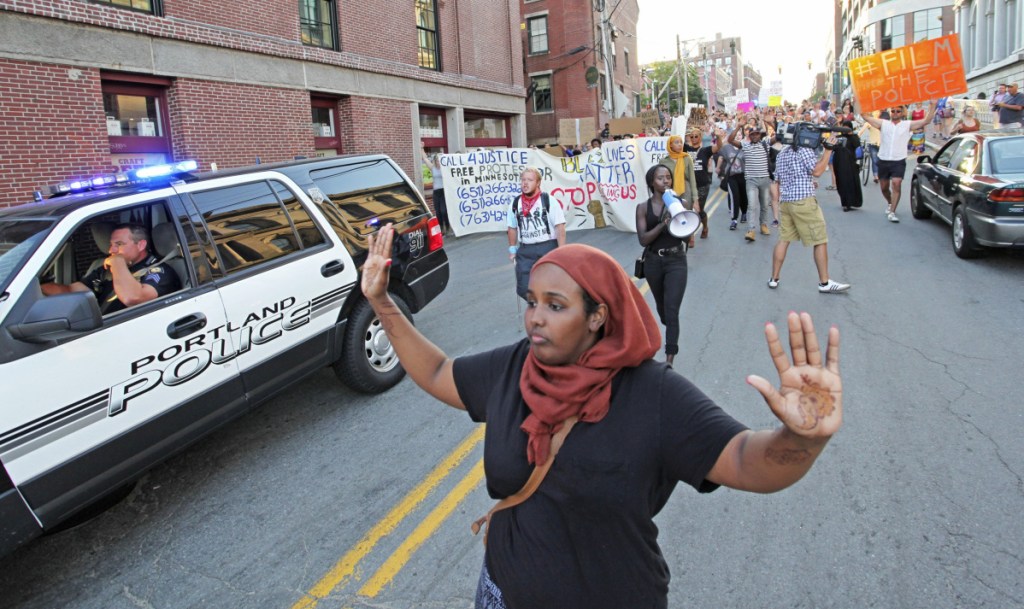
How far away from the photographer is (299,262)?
479cm

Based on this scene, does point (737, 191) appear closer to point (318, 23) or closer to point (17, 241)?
point (318, 23)

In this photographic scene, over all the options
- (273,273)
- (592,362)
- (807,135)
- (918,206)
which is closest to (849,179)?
(918,206)

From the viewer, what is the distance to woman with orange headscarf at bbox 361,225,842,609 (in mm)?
1543

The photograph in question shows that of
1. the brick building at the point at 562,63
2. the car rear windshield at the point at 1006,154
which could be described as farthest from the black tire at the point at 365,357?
the brick building at the point at 562,63

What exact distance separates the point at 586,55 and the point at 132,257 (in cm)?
3384

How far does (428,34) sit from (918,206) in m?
15.0

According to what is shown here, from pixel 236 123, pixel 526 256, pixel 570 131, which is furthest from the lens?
pixel 570 131

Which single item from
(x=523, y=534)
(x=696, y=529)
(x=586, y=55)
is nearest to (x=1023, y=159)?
(x=696, y=529)

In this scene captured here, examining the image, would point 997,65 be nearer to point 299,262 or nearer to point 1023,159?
point 1023,159

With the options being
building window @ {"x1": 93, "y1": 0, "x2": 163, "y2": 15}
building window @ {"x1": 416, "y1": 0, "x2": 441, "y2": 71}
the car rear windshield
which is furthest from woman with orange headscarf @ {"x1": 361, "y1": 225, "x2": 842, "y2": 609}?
building window @ {"x1": 416, "y1": 0, "x2": 441, "y2": 71}

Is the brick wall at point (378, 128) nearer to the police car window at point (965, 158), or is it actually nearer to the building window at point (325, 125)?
the building window at point (325, 125)

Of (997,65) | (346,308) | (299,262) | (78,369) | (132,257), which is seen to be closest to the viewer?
(78,369)

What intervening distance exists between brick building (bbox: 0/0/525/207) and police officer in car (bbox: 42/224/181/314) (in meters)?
7.92

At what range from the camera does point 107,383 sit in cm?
335
